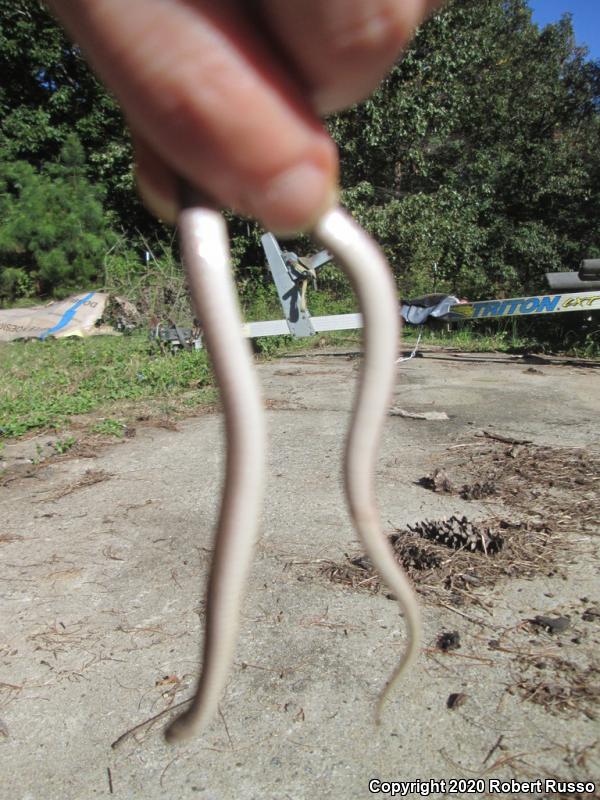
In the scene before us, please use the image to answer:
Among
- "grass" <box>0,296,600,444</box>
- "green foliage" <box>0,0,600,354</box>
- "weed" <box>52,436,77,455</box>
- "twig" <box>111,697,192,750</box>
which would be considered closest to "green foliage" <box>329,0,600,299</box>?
"green foliage" <box>0,0,600,354</box>

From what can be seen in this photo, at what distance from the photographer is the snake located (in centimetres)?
31

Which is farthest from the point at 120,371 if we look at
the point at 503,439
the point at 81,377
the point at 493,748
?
the point at 493,748

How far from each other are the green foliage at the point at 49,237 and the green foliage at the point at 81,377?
3.15 metres

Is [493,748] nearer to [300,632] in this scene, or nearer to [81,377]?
[300,632]

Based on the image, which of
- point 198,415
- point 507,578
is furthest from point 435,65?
point 507,578

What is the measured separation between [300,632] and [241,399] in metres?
2.38

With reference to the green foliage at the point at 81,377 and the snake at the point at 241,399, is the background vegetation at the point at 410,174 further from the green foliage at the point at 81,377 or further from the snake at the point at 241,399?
the snake at the point at 241,399

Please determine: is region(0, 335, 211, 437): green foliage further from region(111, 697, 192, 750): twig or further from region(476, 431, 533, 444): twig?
region(111, 697, 192, 750): twig

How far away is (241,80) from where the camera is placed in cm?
33

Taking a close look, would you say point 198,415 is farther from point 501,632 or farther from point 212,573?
point 212,573

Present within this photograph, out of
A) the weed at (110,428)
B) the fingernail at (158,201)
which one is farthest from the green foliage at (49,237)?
the fingernail at (158,201)

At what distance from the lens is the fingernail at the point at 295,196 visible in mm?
344

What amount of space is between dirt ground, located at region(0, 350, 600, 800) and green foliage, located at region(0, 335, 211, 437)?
1152 millimetres

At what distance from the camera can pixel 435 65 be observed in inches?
455
